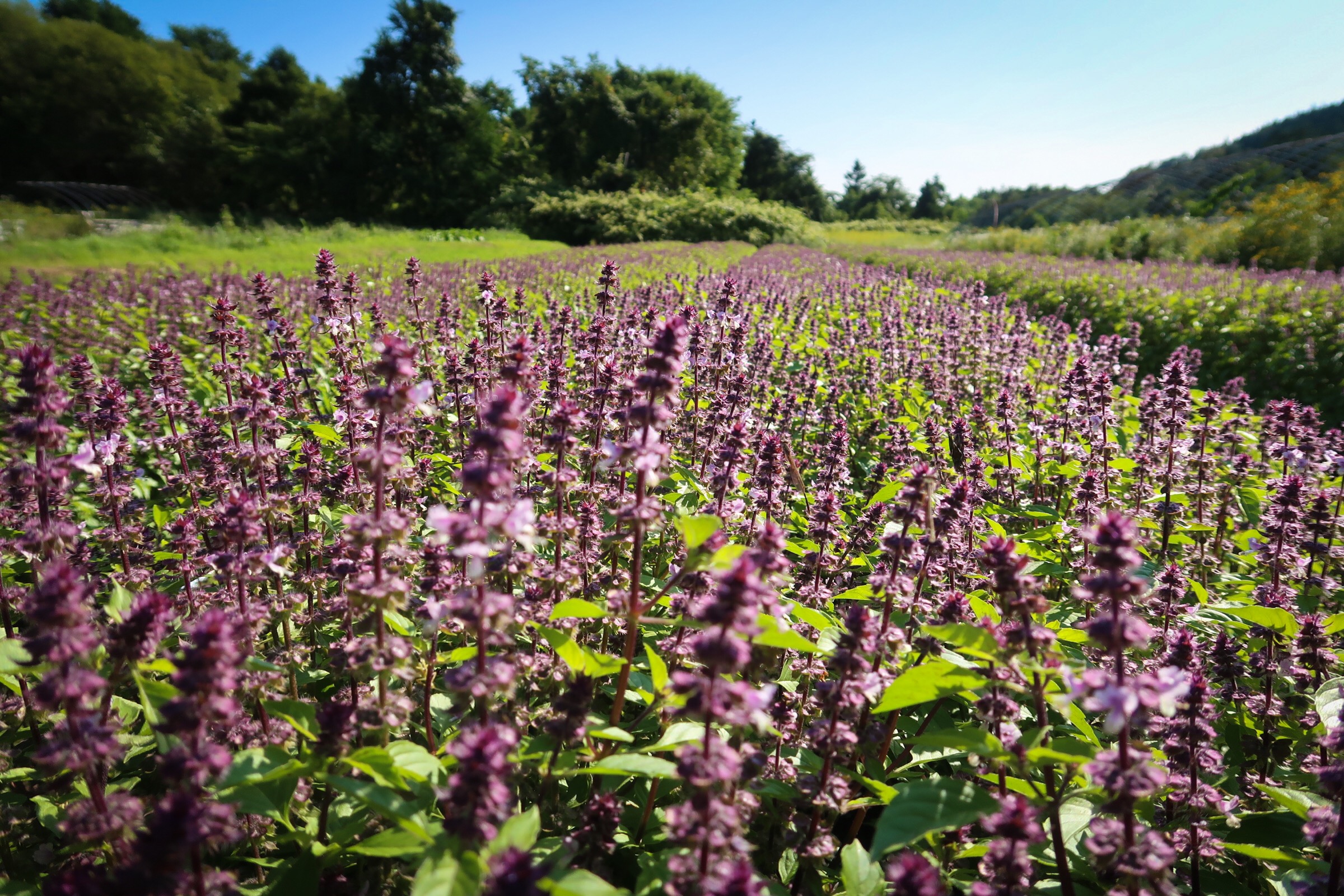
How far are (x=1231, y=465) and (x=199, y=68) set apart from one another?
104454mm

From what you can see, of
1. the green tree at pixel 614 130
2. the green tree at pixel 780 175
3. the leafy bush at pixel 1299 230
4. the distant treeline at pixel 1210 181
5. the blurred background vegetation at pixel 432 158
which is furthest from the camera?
the green tree at pixel 780 175

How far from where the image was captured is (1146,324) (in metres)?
14.8

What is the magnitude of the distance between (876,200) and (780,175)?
105 feet

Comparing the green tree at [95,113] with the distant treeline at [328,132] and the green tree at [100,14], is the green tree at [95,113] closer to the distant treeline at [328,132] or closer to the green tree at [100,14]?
the distant treeline at [328,132]

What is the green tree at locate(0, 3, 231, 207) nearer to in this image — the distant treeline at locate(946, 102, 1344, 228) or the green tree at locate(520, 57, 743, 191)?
the green tree at locate(520, 57, 743, 191)

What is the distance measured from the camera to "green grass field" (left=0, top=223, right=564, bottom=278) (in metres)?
20.4

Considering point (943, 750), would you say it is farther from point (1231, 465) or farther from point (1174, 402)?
point (1231, 465)

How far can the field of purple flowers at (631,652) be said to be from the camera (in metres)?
2.00

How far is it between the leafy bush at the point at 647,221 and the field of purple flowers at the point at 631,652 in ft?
129

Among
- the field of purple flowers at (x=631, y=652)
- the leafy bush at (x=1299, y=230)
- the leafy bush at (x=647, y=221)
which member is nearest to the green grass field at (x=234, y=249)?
the leafy bush at (x=647, y=221)

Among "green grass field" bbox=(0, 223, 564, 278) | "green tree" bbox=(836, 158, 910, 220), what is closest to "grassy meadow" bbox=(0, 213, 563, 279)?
"green grass field" bbox=(0, 223, 564, 278)

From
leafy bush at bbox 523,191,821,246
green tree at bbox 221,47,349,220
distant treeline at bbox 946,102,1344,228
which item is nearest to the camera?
distant treeline at bbox 946,102,1344,228

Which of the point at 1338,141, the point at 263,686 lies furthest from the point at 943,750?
the point at 1338,141

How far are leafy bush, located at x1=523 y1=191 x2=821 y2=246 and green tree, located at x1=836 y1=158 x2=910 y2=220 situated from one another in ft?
244
